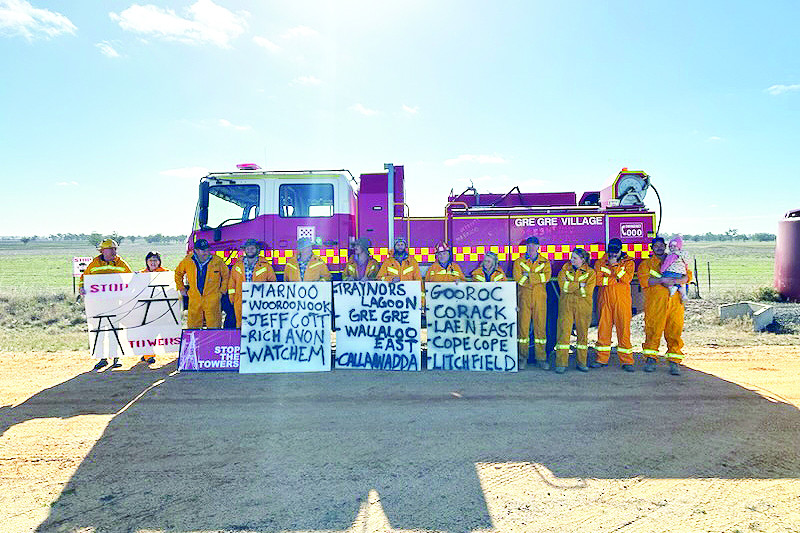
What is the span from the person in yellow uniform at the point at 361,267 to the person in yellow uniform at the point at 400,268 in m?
0.33

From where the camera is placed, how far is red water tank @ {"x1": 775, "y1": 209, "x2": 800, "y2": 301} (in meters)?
14.8

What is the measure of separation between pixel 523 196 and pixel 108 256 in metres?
7.33

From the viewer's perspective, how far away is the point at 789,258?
1502 cm

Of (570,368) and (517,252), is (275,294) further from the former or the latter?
(570,368)

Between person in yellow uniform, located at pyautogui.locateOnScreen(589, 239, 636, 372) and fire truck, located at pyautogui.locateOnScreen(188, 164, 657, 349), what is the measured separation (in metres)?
0.74

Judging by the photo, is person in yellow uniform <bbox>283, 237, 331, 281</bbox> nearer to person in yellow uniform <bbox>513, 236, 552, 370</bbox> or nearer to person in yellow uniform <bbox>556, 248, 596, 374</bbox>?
person in yellow uniform <bbox>513, 236, 552, 370</bbox>

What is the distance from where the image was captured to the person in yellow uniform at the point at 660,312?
24.1ft

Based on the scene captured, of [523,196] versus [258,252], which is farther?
[523,196]

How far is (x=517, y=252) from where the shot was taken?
→ 852cm

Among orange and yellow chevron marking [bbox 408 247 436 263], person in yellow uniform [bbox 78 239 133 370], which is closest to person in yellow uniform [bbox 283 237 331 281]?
orange and yellow chevron marking [bbox 408 247 436 263]

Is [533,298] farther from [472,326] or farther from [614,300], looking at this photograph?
[614,300]

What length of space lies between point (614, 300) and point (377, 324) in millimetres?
3764

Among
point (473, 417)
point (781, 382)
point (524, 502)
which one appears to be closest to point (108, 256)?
point (473, 417)

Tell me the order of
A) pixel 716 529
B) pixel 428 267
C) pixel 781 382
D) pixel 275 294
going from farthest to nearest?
pixel 428 267, pixel 275 294, pixel 781 382, pixel 716 529
